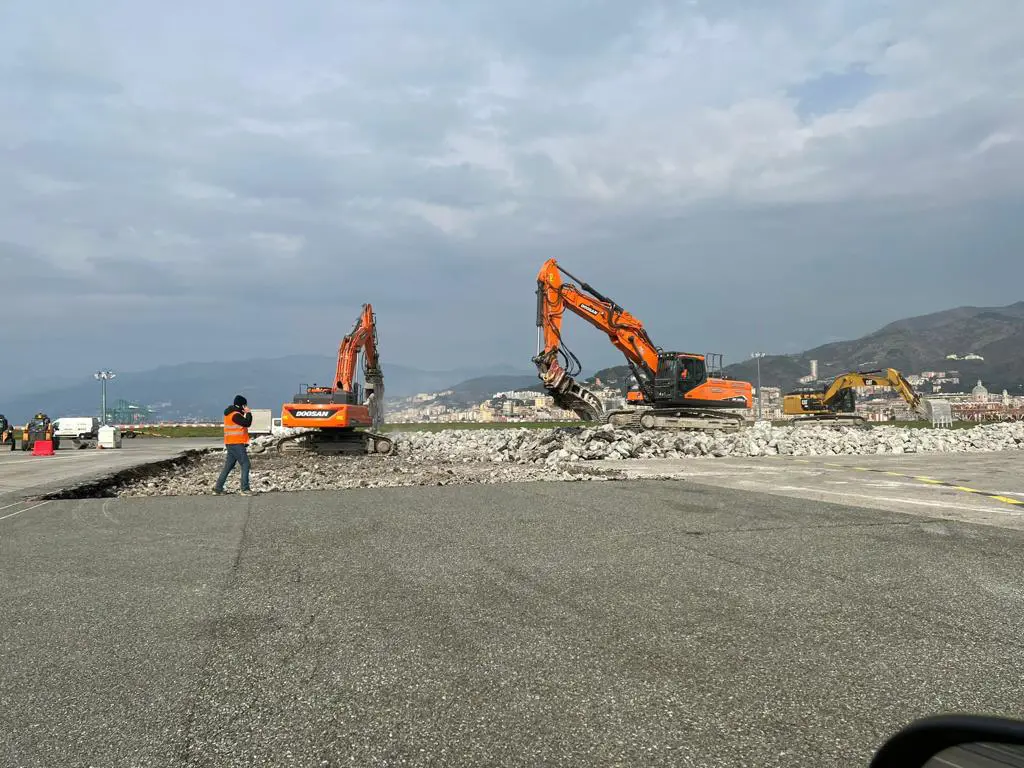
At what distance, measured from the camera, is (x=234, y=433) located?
14789 millimetres

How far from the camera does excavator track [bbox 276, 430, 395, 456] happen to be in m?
26.0

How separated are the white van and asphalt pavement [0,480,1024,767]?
42158 millimetres

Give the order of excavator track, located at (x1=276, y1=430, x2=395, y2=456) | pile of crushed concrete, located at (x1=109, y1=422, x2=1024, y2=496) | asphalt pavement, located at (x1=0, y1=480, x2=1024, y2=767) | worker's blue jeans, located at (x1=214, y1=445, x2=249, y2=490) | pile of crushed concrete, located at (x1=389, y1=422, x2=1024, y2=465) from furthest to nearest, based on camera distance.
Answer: excavator track, located at (x1=276, y1=430, x2=395, y2=456) < pile of crushed concrete, located at (x1=389, y1=422, x2=1024, y2=465) < pile of crushed concrete, located at (x1=109, y1=422, x2=1024, y2=496) < worker's blue jeans, located at (x1=214, y1=445, x2=249, y2=490) < asphalt pavement, located at (x1=0, y1=480, x2=1024, y2=767)

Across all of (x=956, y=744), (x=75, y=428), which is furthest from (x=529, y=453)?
(x=75, y=428)

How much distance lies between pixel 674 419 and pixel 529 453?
670 cm

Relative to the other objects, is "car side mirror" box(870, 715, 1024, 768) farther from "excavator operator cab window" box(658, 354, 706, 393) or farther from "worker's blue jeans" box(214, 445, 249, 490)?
"excavator operator cab window" box(658, 354, 706, 393)

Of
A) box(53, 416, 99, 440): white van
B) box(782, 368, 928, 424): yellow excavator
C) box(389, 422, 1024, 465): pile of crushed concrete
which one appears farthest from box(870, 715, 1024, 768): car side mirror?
A: box(53, 416, 99, 440): white van

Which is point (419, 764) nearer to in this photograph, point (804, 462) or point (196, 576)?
point (196, 576)

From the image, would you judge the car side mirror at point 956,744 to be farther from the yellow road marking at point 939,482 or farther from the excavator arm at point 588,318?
the excavator arm at point 588,318

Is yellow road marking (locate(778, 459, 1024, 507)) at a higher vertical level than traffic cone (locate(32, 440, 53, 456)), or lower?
lower

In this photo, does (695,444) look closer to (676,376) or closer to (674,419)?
(674,419)

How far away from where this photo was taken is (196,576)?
674 centimetres

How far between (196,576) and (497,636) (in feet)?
11.2

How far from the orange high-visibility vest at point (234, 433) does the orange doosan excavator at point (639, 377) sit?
13273mm
